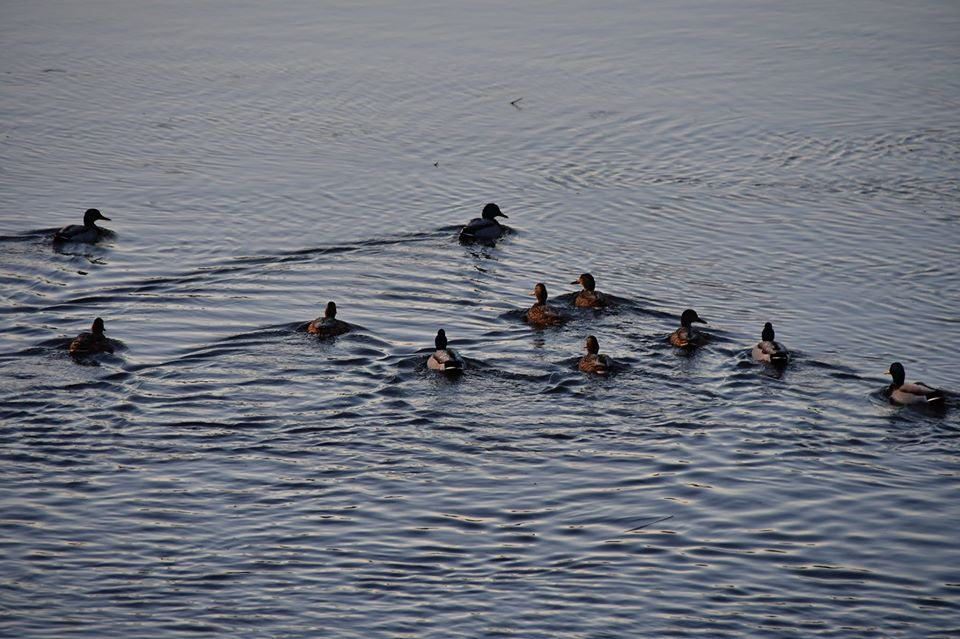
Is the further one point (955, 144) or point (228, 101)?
point (228, 101)

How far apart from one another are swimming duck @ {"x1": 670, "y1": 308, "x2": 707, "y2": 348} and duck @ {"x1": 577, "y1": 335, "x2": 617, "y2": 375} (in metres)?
1.38

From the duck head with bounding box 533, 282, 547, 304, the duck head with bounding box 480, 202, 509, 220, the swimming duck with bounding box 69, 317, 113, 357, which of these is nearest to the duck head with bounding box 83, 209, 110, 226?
the swimming duck with bounding box 69, 317, 113, 357

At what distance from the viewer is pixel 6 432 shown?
60.5ft

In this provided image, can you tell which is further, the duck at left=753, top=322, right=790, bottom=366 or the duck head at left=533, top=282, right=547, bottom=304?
the duck head at left=533, top=282, right=547, bottom=304

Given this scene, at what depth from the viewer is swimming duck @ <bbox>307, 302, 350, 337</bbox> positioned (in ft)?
→ 72.9

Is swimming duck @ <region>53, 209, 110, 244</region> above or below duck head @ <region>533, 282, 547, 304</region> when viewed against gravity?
above

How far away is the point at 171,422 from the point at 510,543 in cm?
557

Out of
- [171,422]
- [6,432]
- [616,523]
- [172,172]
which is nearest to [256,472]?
[171,422]

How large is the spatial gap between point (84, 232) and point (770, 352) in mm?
14071

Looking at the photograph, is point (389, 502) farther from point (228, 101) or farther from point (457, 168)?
point (228, 101)

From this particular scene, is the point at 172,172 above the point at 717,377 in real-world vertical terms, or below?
above

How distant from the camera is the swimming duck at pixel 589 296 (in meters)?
23.9

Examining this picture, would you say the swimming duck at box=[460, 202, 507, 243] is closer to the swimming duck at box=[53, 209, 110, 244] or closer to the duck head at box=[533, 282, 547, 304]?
the duck head at box=[533, 282, 547, 304]

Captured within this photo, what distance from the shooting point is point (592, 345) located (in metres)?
21.0
